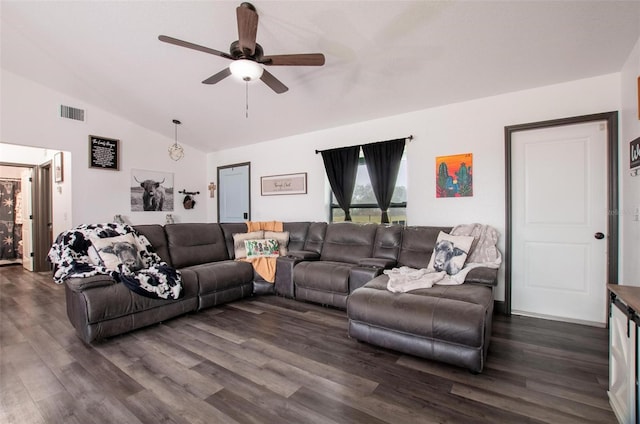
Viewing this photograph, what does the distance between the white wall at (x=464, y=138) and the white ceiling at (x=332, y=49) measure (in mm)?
143

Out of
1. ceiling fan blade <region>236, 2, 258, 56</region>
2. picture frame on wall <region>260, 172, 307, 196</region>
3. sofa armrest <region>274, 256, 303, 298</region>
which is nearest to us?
ceiling fan blade <region>236, 2, 258, 56</region>

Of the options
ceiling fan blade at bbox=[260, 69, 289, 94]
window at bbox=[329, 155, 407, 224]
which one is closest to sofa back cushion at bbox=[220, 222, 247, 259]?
window at bbox=[329, 155, 407, 224]

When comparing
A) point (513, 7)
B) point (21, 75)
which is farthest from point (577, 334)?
point (21, 75)

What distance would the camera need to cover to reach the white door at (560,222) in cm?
284

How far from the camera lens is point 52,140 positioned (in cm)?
443

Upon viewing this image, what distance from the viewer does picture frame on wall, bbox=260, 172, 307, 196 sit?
4938 millimetres

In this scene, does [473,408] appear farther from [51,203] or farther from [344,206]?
[51,203]

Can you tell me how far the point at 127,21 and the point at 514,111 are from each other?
161 inches

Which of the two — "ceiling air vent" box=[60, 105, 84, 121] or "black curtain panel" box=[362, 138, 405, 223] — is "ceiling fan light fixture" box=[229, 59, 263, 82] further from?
"ceiling air vent" box=[60, 105, 84, 121]

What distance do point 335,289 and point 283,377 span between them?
4.62 feet

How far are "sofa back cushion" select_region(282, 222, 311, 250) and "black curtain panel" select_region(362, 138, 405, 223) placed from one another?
1176 mm

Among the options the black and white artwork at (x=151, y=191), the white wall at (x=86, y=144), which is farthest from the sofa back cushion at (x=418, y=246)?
the black and white artwork at (x=151, y=191)

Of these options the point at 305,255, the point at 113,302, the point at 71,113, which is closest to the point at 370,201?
the point at 305,255

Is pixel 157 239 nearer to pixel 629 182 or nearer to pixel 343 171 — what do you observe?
pixel 343 171
